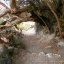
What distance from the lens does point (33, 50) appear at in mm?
4445

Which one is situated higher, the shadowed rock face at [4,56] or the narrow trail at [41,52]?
the shadowed rock face at [4,56]

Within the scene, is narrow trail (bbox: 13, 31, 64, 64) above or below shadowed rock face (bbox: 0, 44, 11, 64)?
below

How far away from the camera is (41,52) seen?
4.23 metres

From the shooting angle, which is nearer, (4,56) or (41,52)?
(4,56)

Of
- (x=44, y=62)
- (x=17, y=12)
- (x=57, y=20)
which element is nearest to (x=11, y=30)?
(x=17, y=12)

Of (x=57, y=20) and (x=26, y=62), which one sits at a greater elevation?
(x=57, y=20)

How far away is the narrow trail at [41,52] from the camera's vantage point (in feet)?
12.6

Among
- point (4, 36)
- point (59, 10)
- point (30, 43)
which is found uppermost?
point (59, 10)

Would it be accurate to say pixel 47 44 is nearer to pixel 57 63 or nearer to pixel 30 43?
pixel 30 43

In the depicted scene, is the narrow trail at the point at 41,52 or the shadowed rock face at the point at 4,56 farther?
the narrow trail at the point at 41,52

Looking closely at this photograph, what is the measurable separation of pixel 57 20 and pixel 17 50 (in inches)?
48.0

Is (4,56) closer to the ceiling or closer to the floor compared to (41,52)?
closer to the ceiling

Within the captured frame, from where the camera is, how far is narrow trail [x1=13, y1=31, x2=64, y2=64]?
384cm

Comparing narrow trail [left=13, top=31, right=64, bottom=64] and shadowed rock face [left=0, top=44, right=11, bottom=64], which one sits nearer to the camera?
shadowed rock face [left=0, top=44, right=11, bottom=64]
